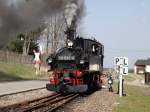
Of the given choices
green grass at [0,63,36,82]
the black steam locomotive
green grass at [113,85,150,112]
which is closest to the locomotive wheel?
the black steam locomotive

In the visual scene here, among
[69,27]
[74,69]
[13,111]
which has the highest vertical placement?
[69,27]

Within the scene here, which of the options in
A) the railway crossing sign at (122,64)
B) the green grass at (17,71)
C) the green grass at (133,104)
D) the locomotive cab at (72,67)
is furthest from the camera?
the green grass at (17,71)

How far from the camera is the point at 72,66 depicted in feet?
83.1

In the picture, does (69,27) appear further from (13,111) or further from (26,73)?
(26,73)

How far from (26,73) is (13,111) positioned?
130 ft

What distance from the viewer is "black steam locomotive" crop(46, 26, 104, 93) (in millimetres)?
24531

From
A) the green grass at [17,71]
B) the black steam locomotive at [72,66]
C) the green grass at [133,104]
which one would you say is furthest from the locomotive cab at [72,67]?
the green grass at [17,71]

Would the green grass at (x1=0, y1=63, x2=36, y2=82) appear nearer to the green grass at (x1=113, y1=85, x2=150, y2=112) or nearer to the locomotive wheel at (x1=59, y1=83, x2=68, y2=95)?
the locomotive wheel at (x1=59, y1=83, x2=68, y2=95)

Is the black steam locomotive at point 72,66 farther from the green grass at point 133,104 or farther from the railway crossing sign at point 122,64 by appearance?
the green grass at point 133,104

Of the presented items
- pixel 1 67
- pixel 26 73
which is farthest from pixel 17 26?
pixel 26 73

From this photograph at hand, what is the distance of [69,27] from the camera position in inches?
966

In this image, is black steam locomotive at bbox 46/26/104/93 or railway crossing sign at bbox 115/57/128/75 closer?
black steam locomotive at bbox 46/26/104/93

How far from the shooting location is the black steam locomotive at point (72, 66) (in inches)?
966

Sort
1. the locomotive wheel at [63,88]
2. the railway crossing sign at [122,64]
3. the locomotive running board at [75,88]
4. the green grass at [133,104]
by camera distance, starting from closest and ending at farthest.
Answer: the green grass at [133,104] < the locomotive running board at [75,88] < the locomotive wheel at [63,88] < the railway crossing sign at [122,64]
